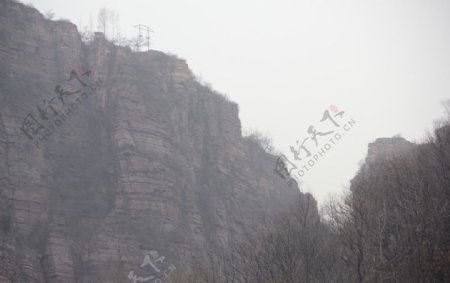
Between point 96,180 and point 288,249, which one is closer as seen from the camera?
point 288,249

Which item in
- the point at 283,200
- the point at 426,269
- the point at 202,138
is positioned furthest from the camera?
the point at 283,200

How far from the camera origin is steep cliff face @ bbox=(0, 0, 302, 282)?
55000mm

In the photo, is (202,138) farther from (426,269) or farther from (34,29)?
(426,269)

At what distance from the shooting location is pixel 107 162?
64438mm

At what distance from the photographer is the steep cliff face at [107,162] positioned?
180 feet

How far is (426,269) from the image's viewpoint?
2570 centimetres

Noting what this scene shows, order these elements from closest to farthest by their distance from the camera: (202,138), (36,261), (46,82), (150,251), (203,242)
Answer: (36,261) → (150,251) → (203,242) → (46,82) → (202,138)

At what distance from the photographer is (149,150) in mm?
63688

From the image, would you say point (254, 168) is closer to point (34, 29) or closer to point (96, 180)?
point (96, 180)

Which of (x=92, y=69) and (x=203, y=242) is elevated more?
(x=92, y=69)

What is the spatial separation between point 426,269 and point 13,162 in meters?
42.9

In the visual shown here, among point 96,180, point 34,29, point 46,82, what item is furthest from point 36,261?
point 34,29

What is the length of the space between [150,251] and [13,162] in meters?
15.7

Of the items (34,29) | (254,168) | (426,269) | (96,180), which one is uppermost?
(34,29)
